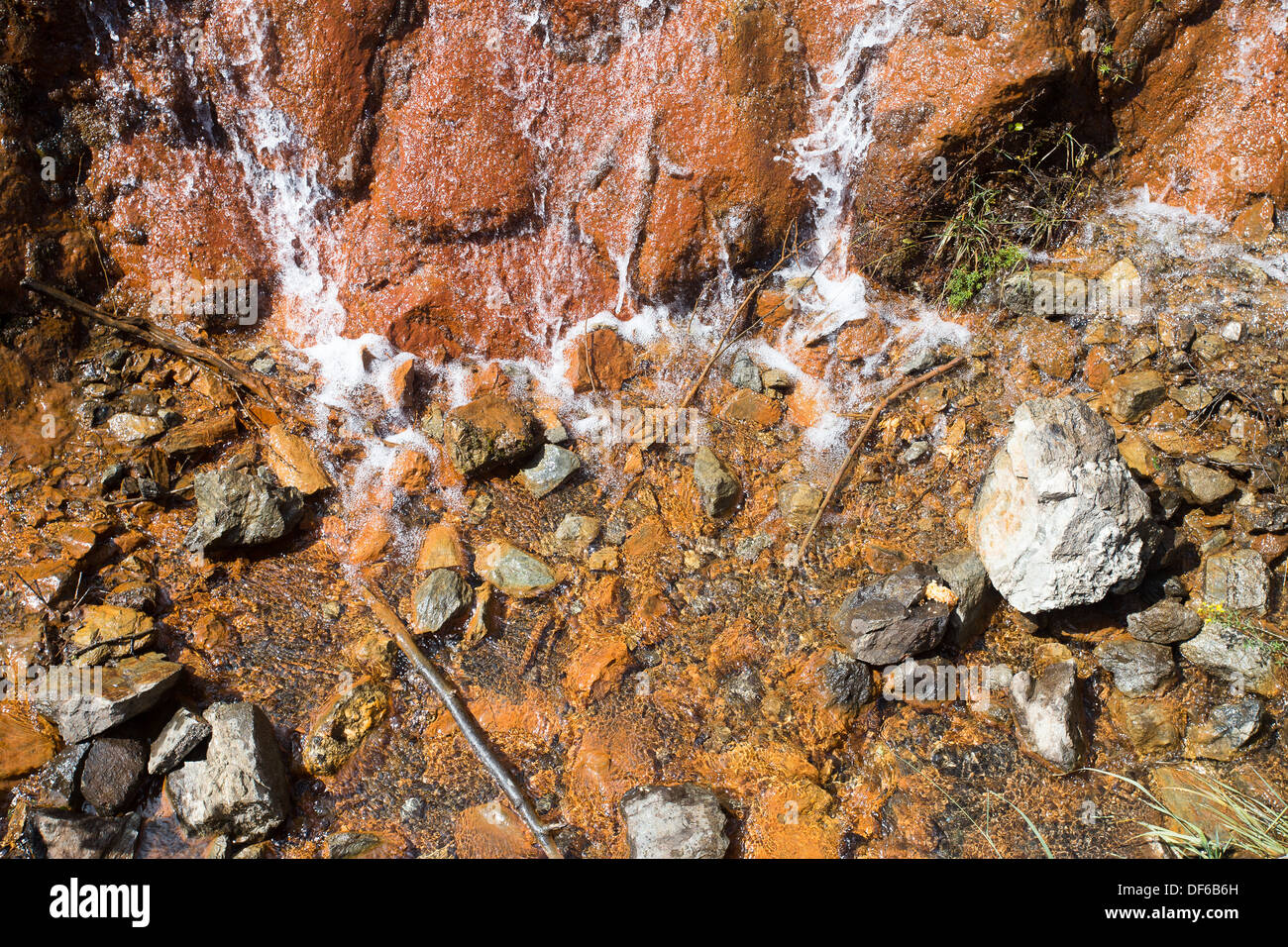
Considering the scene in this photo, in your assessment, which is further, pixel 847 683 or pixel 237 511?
pixel 237 511

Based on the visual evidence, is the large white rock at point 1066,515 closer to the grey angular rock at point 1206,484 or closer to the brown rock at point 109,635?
the grey angular rock at point 1206,484

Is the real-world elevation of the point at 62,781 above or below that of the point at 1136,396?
below

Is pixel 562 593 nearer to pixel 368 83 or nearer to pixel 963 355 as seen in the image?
pixel 963 355

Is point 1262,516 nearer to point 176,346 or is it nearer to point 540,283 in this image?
point 540,283

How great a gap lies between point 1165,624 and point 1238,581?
17.8 inches

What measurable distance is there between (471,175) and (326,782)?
11.3ft

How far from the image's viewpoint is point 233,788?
9.70ft

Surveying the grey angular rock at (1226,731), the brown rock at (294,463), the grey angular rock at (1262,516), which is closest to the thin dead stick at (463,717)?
the brown rock at (294,463)

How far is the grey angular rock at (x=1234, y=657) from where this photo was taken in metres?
3.44

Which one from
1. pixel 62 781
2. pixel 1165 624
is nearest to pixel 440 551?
pixel 62 781

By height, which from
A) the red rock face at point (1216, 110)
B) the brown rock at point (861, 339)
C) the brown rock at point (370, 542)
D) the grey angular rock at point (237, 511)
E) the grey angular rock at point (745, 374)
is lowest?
the brown rock at point (370, 542)

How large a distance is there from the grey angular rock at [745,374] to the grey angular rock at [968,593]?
156 cm

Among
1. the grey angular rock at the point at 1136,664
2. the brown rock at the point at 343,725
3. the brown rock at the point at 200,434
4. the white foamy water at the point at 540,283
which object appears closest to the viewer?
the brown rock at the point at 343,725

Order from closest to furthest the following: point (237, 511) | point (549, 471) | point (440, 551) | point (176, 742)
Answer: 1. point (176, 742)
2. point (237, 511)
3. point (440, 551)
4. point (549, 471)
